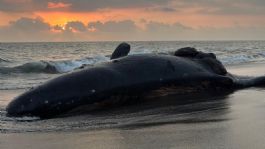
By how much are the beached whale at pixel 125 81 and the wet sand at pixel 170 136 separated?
4.67 ft

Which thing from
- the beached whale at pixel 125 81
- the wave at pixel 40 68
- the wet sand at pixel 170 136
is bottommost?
the wave at pixel 40 68

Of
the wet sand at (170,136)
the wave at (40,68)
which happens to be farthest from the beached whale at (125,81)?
the wave at (40,68)

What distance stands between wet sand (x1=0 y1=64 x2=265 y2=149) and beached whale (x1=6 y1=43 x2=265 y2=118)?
142 cm

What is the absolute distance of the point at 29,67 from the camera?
26.0 m

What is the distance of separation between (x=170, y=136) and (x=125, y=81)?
10.6ft

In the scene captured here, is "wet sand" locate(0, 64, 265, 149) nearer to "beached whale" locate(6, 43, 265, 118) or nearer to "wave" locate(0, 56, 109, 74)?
"beached whale" locate(6, 43, 265, 118)

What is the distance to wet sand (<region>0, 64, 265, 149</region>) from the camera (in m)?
5.61

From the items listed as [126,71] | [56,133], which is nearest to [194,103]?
[126,71]

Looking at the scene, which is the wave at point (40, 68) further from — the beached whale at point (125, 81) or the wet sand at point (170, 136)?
the wet sand at point (170, 136)

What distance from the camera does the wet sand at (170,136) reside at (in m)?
5.61

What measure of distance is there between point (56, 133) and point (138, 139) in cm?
136

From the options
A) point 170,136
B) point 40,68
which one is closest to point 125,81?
point 170,136

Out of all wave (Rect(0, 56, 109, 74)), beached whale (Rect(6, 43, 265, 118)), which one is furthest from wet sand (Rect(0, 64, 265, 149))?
wave (Rect(0, 56, 109, 74))

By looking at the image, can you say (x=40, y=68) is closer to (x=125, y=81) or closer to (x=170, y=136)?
(x=125, y=81)
